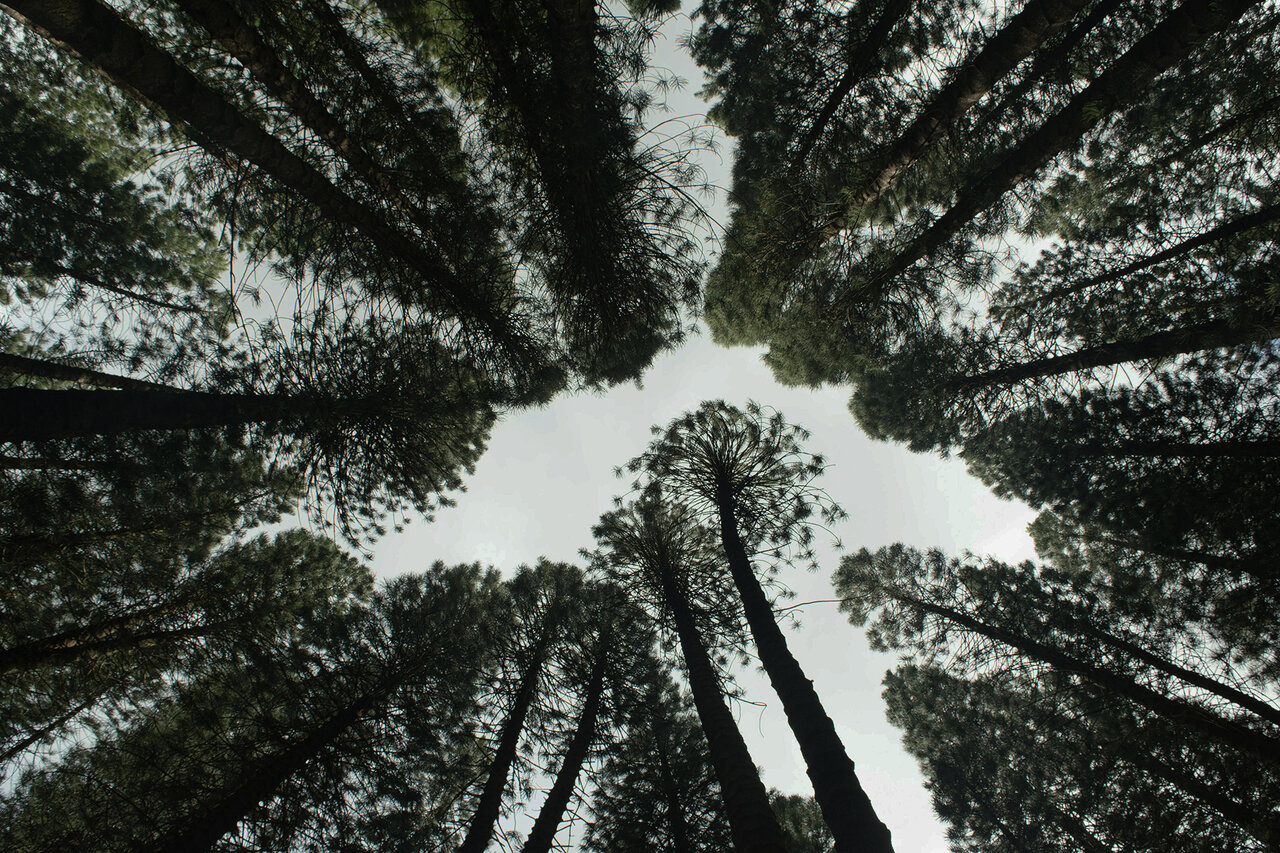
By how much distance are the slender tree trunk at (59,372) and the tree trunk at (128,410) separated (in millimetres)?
1254

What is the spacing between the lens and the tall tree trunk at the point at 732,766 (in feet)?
15.2

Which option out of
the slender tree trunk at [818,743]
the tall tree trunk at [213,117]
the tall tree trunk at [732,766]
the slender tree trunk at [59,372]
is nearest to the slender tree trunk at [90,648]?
the slender tree trunk at [59,372]

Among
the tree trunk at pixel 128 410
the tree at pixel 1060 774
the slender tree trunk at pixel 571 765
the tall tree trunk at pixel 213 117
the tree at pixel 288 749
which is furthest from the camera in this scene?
the slender tree trunk at pixel 571 765

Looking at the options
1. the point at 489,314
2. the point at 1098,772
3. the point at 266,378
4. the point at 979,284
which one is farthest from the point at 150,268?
the point at 1098,772

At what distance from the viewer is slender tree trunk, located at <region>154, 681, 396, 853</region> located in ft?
15.9

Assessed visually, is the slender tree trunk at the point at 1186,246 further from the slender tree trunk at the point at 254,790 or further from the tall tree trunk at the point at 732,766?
the slender tree trunk at the point at 254,790

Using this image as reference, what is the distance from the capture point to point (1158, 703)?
649 cm

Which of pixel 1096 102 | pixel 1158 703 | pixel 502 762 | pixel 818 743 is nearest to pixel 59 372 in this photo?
pixel 502 762

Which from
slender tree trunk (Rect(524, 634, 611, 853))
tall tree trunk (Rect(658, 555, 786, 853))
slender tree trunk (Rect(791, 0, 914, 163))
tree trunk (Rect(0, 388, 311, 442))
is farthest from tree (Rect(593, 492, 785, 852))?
slender tree trunk (Rect(791, 0, 914, 163))

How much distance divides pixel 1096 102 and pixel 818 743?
268 inches

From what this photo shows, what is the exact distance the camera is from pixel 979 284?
6754 millimetres

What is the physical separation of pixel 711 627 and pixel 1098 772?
584 centimetres

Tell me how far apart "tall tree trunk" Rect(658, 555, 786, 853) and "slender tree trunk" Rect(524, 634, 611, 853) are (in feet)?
8.03

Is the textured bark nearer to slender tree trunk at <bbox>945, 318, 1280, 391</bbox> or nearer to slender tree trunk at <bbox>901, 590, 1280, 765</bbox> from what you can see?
slender tree trunk at <bbox>945, 318, 1280, 391</bbox>
